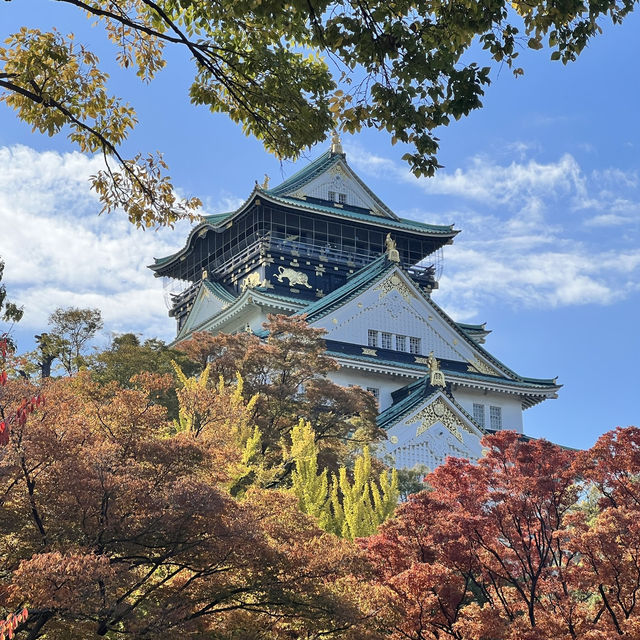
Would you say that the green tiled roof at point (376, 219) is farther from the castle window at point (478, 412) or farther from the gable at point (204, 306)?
the castle window at point (478, 412)

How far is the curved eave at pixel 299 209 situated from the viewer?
47.0 meters

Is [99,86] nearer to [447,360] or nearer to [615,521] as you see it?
[615,521]

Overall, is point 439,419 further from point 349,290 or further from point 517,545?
point 517,545

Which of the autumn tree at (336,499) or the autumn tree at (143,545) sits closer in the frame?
the autumn tree at (143,545)

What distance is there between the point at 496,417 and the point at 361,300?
28.5ft

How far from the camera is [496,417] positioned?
43.7 metres

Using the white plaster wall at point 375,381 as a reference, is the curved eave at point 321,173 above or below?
above

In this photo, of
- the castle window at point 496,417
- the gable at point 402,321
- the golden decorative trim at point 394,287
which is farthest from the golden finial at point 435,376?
the castle window at point 496,417

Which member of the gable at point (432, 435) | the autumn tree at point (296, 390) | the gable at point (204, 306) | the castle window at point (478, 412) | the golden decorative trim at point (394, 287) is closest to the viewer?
the autumn tree at point (296, 390)

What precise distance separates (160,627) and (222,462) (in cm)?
322

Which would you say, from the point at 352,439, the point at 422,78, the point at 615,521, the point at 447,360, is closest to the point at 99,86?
the point at 422,78

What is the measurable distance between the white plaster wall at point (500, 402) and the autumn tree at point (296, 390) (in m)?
15.4

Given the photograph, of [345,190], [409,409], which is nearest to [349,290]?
[409,409]

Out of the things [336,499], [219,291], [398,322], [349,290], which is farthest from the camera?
[219,291]
